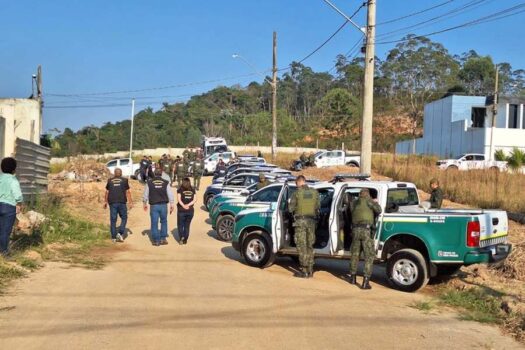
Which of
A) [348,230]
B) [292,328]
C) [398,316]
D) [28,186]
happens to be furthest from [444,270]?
[28,186]

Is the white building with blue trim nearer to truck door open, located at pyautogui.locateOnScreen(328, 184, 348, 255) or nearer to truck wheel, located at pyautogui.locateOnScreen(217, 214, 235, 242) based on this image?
truck wheel, located at pyautogui.locateOnScreen(217, 214, 235, 242)

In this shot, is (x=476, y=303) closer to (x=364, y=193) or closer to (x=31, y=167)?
(x=364, y=193)

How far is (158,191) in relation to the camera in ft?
45.8

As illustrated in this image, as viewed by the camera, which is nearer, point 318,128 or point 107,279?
point 107,279

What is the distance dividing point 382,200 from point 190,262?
412 centimetres

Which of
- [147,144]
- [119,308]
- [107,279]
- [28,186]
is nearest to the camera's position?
[119,308]

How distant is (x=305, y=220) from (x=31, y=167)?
8816 millimetres

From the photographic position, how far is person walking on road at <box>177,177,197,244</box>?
47.8 ft

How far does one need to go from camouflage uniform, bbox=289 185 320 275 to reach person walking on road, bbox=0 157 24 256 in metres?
4.69

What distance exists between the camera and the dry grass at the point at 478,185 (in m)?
21.5

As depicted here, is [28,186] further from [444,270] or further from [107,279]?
[444,270]

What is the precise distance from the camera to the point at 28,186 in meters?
15.6

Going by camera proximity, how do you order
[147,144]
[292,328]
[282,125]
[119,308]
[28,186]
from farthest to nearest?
[282,125], [147,144], [28,186], [119,308], [292,328]

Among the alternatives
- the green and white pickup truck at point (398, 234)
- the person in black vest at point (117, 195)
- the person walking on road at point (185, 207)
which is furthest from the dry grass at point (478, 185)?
the person in black vest at point (117, 195)
